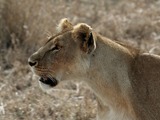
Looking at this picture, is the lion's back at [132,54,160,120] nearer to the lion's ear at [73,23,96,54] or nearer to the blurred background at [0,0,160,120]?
the lion's ear at [73,23,96,54]

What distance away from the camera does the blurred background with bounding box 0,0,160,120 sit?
15.9 feet

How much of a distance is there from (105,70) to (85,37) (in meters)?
0.22

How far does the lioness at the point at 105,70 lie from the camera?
3744 mm

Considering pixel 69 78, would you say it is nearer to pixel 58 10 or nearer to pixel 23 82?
pixel 23 82

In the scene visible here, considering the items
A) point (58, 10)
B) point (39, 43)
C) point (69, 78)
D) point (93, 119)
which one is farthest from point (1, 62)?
point (69, 78)

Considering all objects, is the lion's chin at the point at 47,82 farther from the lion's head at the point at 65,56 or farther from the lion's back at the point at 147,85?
the lion's back at the point at 147,85

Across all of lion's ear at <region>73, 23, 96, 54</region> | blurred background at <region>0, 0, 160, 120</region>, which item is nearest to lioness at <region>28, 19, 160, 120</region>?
lion's ear at <region>73, 23, 96, 54</region>

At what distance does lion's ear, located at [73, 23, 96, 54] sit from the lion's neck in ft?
0.23

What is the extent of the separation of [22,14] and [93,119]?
2028 mm

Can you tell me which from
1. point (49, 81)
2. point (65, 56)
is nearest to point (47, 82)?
point (49, 81)

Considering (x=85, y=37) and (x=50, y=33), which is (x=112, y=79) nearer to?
(x=85, y=37)

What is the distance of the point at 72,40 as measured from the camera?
12.3 feet

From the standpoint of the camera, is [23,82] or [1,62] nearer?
[23,82]

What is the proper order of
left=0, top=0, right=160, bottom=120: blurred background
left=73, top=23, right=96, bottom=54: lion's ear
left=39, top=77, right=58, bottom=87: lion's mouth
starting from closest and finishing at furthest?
left=73, top=23, right=96, bottom=54: lion's ear, left=39, top=77, right=58, bottom=87: lion's mouth, left=0, top=0, right=160, bottom=120: blurred background
